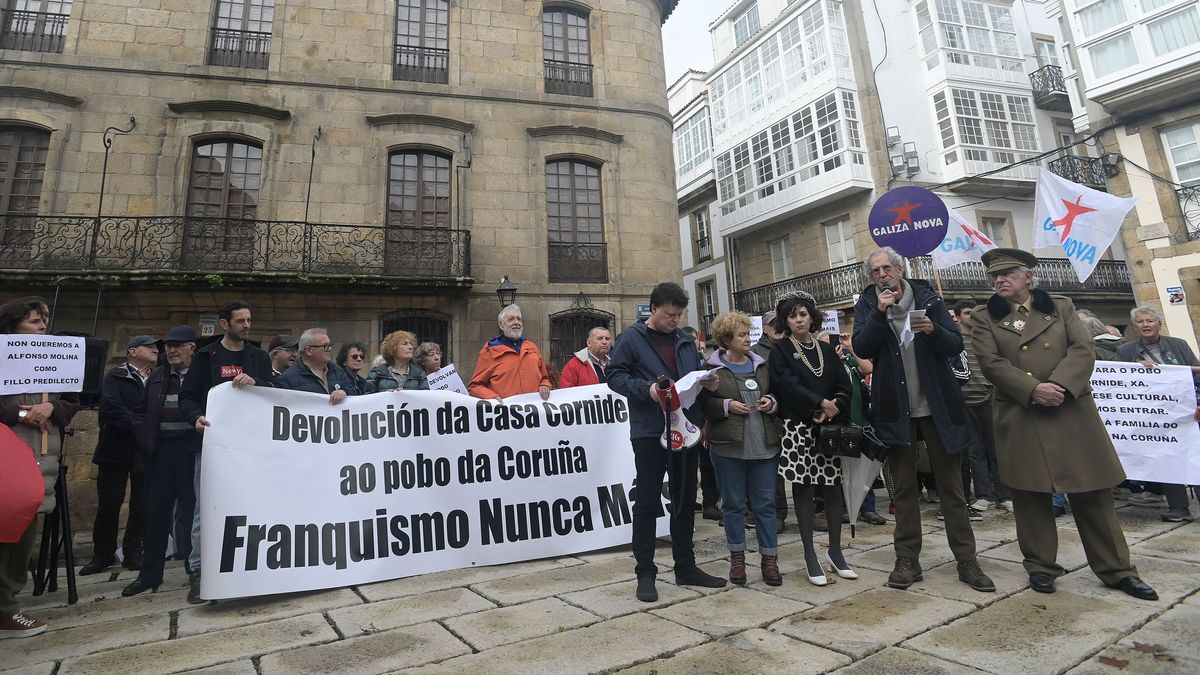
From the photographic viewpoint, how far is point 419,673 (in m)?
2.58

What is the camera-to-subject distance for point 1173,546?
4.33 meters

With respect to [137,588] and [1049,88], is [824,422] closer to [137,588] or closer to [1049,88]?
[137,588]

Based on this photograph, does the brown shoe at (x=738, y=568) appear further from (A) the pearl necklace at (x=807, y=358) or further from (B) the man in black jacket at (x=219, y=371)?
(B) the man in black jacket at (x=219, y=371)

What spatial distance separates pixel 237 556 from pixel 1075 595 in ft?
17.2

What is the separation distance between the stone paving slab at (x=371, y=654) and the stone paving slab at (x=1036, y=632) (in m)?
2.30

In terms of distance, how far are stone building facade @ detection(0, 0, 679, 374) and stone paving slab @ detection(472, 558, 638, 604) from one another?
8.41 m

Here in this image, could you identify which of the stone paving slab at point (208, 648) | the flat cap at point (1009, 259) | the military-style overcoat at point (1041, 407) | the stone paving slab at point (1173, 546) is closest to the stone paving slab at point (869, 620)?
the military-style overcoat at point (1041, 407)

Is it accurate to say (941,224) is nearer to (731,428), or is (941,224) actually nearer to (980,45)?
(731,428)

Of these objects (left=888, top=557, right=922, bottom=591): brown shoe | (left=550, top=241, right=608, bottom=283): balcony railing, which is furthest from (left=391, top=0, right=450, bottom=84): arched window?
(left=888, top=557, right=922, bottom=591): brown shoe

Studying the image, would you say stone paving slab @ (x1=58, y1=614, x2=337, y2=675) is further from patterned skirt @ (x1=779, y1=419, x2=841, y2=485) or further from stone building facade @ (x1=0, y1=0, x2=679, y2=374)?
stone building facade @ (x1=0, y1=0, x2=679, y2=374)

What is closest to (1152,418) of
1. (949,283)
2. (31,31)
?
(949,283)

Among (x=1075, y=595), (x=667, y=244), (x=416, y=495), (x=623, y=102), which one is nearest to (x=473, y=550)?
(x=416, y=495)

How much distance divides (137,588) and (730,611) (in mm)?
4282

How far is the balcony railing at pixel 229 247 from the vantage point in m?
11.0
